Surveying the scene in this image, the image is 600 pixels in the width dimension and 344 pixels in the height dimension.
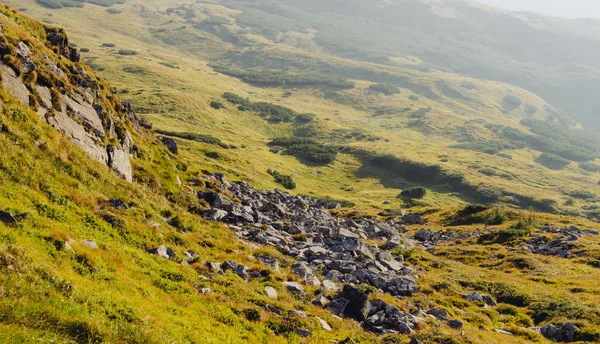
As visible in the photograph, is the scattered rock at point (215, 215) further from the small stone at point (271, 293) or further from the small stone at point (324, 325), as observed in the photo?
the small stone at point (324, 325)

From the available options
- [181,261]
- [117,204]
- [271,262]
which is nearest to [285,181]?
[271,262]

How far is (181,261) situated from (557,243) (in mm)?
51438

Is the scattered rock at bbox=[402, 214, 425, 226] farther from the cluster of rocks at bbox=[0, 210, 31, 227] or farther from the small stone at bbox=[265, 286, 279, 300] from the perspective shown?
the cluster of rocks at bbox=[0, 210, 31, 227]

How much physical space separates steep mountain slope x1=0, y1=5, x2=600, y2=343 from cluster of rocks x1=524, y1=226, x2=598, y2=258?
0.85 ft

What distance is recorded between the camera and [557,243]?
51375 mm

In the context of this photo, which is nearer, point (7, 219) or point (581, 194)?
point (7, 219)

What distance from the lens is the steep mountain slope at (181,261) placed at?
41.4 feet

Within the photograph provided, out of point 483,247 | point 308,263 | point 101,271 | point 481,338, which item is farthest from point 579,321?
point 101,271

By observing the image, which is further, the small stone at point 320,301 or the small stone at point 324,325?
the small stone at point 320,301

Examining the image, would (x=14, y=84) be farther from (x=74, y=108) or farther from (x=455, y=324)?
(x=455, y=324)

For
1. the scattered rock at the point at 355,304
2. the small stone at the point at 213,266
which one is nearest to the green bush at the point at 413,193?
the scattered rock at the point at 355,304

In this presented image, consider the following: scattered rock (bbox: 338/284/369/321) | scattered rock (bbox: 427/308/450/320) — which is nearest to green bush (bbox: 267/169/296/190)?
scattered rock (bbox: 427/308/450/320)

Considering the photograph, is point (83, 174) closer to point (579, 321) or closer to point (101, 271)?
point (101, 271)

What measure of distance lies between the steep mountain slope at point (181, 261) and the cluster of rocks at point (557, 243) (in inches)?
10.2
